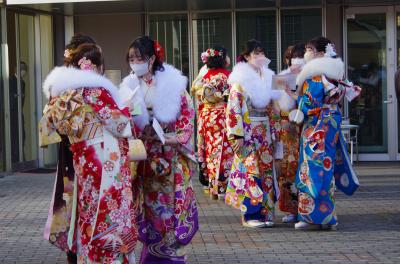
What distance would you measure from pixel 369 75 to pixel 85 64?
1033 cm

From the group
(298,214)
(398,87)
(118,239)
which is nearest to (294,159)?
(298,214)

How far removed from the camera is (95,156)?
5574 mm

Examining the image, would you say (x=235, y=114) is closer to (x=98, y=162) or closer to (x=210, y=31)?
(x=98, y=162)

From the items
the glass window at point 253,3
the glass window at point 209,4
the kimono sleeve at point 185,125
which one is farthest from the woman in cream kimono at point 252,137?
the glass window at point 253,3

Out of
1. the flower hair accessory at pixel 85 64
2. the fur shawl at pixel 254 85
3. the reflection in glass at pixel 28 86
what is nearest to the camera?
the flower hair accessory at pixel 85 64

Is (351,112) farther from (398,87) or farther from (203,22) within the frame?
(398,87)

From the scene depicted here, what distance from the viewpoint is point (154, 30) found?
617 inches

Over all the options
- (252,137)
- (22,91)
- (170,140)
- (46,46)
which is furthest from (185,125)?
(46,46)

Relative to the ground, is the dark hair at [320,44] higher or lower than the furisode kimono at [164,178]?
higher

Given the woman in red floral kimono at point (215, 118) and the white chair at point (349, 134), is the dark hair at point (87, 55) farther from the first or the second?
the white chair at point (349, 134)

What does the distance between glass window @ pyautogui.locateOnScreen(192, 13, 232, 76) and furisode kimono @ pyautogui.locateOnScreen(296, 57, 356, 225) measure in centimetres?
695

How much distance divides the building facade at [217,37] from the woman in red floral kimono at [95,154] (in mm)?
9038

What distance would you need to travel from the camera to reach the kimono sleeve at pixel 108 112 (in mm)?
5562

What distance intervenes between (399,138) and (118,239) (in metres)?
10.4
